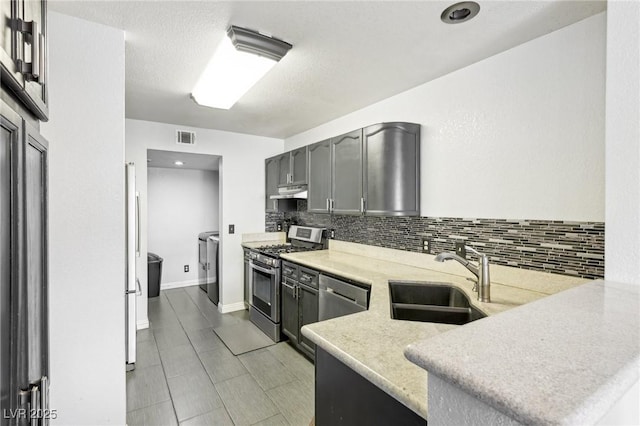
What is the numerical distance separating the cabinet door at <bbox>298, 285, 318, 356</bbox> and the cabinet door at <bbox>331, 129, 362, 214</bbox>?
82cm

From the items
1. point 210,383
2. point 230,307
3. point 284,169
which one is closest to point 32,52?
point 210,383

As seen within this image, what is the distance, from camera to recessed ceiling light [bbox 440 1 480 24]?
154 cm

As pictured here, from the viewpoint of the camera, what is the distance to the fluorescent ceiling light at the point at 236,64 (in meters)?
1.79

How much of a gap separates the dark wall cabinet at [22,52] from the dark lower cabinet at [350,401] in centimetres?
134

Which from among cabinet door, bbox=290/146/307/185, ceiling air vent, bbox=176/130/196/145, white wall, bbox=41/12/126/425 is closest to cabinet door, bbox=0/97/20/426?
white wall, bbox=41/12/126/425

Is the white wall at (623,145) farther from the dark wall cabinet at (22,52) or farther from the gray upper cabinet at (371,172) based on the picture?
the dark wall cabinet at (22,52)

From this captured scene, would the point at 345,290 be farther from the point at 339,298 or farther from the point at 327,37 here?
the point at 327,37

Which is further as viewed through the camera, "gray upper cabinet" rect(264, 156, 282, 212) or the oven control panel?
"gray upper cabinet" rect(264, 156, 282, 212)

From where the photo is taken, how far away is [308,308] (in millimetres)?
2848

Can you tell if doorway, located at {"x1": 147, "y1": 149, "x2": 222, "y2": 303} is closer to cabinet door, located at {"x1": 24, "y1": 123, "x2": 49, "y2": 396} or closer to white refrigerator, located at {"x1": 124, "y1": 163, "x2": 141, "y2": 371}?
white refrigerator, located at {"x1": 124, "y1": 163, "x2": 141, "y2": 371}

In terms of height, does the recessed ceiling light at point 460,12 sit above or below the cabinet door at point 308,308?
above

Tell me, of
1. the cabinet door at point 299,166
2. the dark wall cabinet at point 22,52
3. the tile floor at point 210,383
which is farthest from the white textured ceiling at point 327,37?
the tile floor at point 210,383

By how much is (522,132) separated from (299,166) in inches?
91.7

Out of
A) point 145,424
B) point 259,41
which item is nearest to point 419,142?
point 259,41
